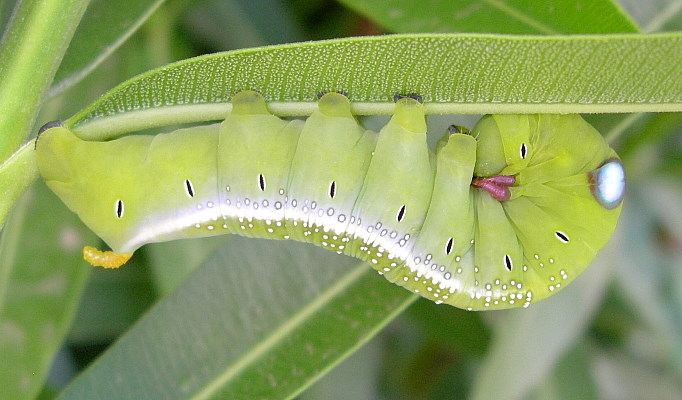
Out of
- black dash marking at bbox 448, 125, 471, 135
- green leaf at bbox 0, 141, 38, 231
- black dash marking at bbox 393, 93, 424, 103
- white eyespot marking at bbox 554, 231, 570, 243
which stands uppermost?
black dash marking at bbox 393, 93, 424, 103

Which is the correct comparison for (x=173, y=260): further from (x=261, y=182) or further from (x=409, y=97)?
(x=409, y=97)

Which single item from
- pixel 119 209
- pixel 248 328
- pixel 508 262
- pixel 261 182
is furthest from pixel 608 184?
pixel 119 209

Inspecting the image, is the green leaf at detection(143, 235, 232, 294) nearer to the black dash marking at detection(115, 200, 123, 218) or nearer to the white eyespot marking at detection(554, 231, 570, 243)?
the black dash marking at detection(115, 200, 123, 218)

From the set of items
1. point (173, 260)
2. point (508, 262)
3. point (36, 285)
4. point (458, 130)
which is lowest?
point (173, 260)

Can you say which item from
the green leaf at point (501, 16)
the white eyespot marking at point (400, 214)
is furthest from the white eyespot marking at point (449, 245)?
the green leaf at point (501, 16)

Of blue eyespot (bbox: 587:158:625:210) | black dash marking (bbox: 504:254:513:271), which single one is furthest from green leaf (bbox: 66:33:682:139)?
black dash marking (bbox: 504:254:513:271)

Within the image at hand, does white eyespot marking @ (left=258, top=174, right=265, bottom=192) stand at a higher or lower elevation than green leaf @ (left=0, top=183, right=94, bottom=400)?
higher

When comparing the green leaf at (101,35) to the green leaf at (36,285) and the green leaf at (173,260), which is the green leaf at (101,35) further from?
the green leaf at (173,260)
